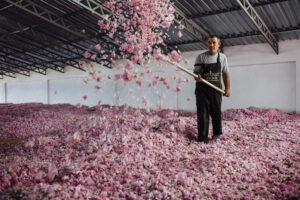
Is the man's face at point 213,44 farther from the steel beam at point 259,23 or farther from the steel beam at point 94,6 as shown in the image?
the steel beam at point 94,6

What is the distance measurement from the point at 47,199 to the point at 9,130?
649 cm

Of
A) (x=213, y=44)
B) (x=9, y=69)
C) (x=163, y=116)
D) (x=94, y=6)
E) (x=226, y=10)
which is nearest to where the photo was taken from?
(x=213, y=44)

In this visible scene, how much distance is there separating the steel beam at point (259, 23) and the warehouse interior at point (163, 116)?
2.8 inches

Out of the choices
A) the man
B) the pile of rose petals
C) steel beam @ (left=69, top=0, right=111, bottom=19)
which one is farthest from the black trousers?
steel beam @ (left=69, top=0, right=111, bottom=19)

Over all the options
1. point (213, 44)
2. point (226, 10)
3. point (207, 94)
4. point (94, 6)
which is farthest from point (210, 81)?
point (94, 6)

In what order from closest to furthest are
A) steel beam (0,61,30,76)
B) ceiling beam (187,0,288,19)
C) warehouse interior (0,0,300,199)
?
warehouse interior (0,0,300,199)
ceiling beam (187,0,288,19)
steel beam (0,61,30,76)

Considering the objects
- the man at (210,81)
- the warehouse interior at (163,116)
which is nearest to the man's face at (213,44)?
the man at (210,81)

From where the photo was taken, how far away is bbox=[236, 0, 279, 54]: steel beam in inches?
388

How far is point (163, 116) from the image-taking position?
11273 millimetres

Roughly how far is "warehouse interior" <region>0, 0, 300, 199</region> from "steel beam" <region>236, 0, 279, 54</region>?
0.07m

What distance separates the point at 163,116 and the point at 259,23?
23.6 ft

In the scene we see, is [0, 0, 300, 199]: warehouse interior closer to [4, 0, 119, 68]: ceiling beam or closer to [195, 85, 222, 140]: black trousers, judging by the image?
[4, 0, 119, 68]: ceiling beam

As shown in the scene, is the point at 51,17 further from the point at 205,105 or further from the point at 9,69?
the point at 9,69

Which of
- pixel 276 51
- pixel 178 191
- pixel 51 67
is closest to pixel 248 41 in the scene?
pixel 276 51
